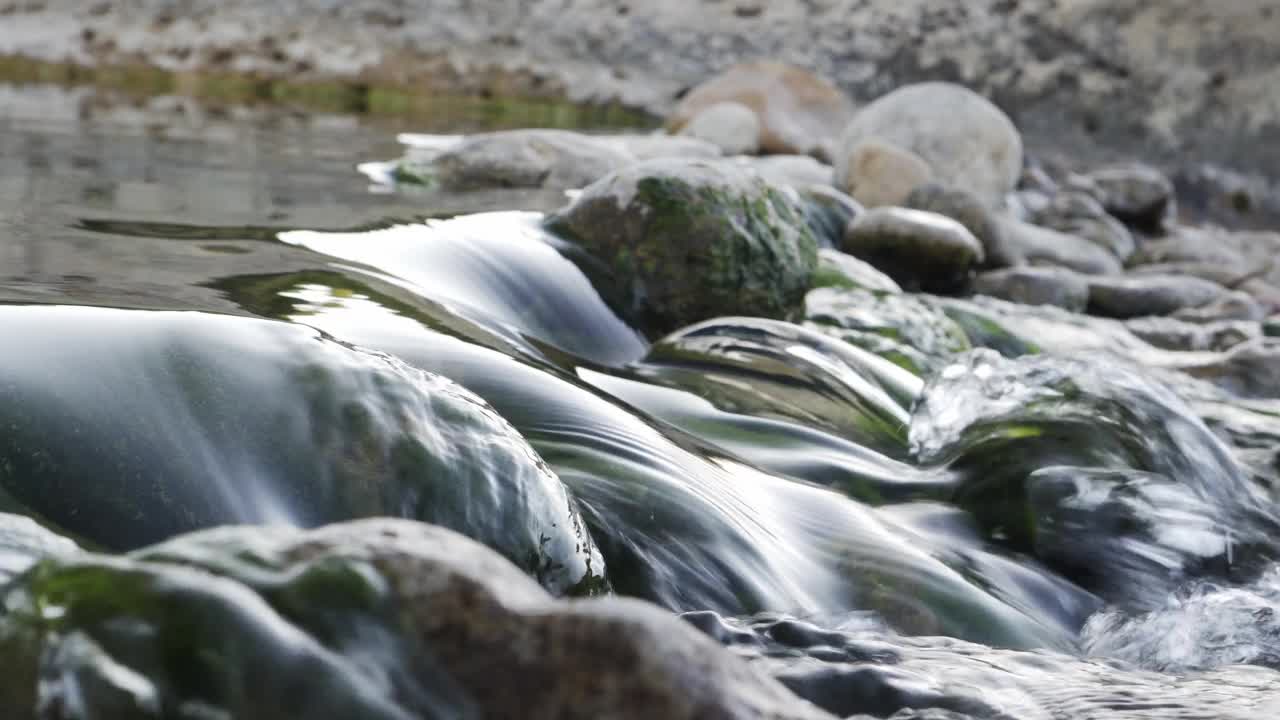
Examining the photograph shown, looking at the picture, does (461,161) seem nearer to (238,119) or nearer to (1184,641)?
(238,119)

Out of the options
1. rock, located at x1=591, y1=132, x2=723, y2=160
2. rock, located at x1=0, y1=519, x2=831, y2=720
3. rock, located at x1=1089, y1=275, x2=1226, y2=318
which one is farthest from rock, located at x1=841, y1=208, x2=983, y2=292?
rock, located at x1=0, y1=519, x2=831, y2=720

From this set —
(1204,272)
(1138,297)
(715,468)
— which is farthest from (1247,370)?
(715,468)

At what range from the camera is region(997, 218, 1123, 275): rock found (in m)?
7.54

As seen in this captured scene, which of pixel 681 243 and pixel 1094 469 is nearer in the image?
pixel 1094 469

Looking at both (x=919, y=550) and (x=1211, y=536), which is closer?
Result: (x=919, y=550)

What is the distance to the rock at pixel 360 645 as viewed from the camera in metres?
1.01

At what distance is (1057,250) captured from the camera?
7715 millimetres

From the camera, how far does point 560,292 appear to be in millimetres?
3836

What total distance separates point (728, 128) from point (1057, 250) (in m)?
3.48

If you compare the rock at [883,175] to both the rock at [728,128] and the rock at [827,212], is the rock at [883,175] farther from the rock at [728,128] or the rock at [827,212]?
the rock at [728,128]

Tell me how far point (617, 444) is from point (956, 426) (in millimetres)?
1173

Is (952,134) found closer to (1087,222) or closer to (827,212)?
(1087,222)

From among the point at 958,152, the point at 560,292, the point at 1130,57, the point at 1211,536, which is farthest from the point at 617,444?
the point at 1130,57

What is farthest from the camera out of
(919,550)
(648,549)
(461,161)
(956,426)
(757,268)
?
(461,161)
